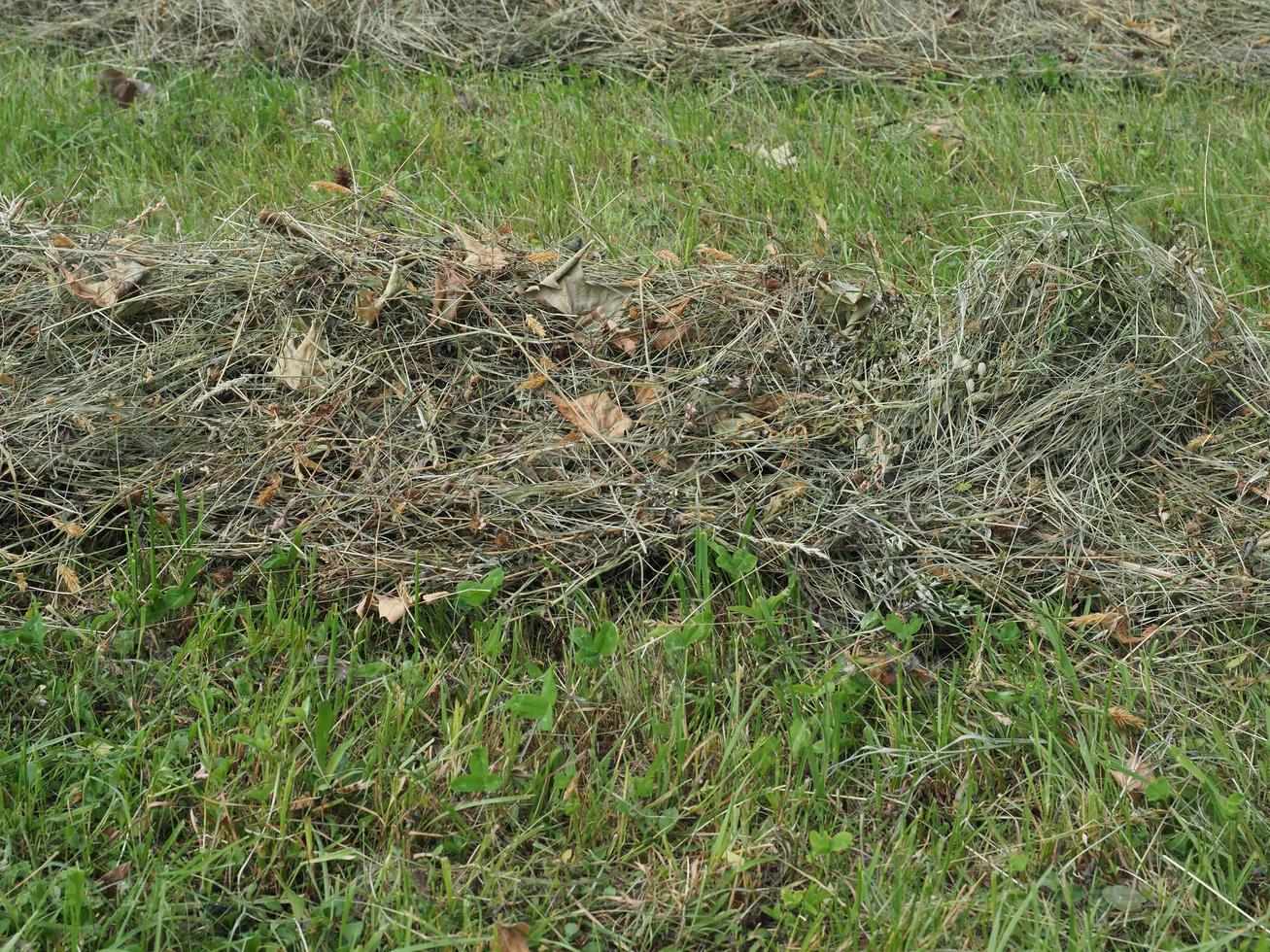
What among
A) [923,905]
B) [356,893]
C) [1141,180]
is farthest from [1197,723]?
[1141,180]

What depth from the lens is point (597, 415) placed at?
296cm

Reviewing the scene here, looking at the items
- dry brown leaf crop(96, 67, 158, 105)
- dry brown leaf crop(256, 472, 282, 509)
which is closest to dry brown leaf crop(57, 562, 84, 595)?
dry brown leaf crop(256, 472, 282, 509)

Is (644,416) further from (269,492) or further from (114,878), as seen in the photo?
(114,878)

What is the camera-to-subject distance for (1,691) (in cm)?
238

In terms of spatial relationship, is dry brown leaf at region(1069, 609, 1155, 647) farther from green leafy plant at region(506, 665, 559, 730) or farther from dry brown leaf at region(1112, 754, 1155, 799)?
green leafy plant at region(506, 665, 559, 730)

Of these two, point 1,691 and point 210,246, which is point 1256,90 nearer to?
point 210,246

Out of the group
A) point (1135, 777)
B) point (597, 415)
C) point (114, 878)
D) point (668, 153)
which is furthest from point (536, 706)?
point (668, 153)

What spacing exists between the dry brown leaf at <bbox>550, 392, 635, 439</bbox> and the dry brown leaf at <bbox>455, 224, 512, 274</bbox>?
450 millimetres

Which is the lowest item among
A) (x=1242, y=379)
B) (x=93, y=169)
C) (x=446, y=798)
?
(x=93, y=169)

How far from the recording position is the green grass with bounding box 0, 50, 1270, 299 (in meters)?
4.12

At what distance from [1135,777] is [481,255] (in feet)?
6.72

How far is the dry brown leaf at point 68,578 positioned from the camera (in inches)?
104

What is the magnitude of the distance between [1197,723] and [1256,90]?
3.93 m

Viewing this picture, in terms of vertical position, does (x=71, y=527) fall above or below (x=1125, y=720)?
below
